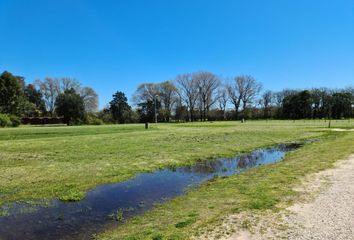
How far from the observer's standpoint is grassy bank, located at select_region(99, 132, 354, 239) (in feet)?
18.7

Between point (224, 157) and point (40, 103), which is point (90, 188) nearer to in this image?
point (224, 157)

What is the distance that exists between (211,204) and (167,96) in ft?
321

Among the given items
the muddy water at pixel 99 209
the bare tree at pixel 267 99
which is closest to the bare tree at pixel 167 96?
the bare tree at pixel 267 99

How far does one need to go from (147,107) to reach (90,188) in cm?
9218

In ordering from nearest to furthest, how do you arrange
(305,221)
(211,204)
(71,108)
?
(305,221), (211,204), (71,108)

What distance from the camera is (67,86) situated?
95.5m

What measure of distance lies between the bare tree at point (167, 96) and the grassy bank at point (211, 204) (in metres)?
91.9

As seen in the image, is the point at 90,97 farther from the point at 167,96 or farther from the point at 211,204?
the point at 211,204

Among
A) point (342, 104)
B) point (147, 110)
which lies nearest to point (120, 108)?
point (147, 110)

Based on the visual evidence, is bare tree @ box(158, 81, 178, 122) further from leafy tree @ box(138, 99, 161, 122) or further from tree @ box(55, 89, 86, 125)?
tree @ box(55, 89, 86, 125)

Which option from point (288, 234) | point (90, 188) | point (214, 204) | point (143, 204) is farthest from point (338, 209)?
point (90, 188)

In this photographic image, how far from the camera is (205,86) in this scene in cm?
10344

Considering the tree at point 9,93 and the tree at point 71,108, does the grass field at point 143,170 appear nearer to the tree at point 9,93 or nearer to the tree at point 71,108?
the tree at point 9,93

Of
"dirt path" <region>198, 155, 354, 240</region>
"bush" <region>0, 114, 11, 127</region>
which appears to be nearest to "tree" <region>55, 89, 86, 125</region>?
"bush" <region>0, 114, 11, 127</region>
